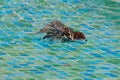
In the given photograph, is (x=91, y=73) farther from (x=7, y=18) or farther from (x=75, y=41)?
(x=7, y=18)

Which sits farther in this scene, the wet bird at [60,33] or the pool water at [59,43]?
the wet bird at [60,33]

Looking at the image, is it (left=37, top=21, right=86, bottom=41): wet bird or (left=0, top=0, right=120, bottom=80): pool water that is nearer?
(left=0, top=0, right=120, bottom=80): pool water

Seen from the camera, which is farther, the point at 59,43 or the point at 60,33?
the point at 60,33

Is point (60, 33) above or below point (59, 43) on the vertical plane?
above

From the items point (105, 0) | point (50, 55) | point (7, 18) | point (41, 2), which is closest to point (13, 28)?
point (7, 18)
